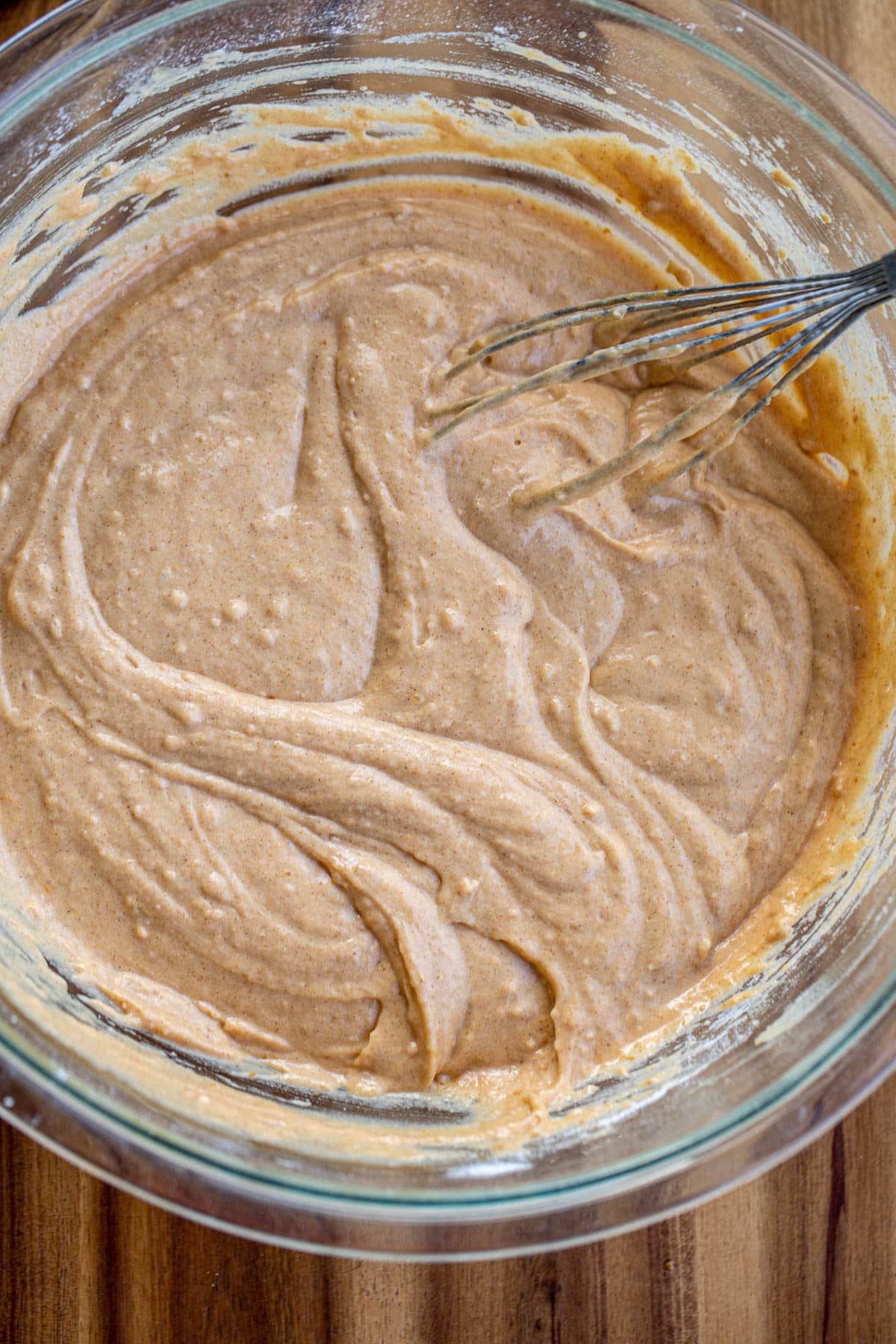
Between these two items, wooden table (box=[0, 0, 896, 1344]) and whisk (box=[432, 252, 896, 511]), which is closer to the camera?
whisk (box=[432, 252, 896, 511])

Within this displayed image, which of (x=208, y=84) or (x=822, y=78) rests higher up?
(x=208, y=84)

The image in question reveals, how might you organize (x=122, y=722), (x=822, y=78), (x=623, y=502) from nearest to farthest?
(x=822, y=78) → (x=122, y=722) → (x=623, y=502)

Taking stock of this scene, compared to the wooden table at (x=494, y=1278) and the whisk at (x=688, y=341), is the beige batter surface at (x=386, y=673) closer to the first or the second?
the whisk at (x=688, y=341)

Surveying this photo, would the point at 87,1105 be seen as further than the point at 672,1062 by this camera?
No

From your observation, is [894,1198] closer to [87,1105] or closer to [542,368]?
[87,1105]

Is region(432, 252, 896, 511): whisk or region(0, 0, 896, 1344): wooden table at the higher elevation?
region(432, 252, 896, 511): whisk

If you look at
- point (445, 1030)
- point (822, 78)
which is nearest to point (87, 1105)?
point (445, 1030)

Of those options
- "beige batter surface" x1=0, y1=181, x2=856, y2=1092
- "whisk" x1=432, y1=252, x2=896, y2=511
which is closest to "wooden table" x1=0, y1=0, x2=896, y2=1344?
"beige batter surface" x1=0, y1=181, x2=856, y2=1092

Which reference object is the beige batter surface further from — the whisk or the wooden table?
the wooden table
